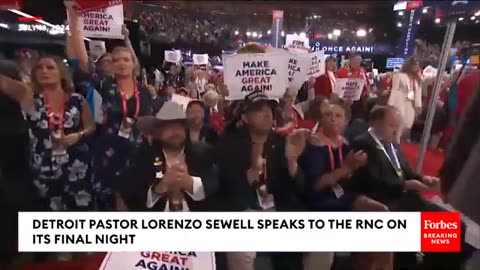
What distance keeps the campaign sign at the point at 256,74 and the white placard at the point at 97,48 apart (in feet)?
1.36

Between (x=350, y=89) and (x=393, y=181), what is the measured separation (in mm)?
367

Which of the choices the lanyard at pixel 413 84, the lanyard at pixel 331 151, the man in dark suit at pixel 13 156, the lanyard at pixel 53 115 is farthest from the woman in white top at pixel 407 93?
the man in dark suit at pixel 13 156

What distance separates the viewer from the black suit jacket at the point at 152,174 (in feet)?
6.57

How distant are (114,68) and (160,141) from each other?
0.29 m

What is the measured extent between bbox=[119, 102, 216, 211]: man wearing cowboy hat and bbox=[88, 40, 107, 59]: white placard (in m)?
0.26

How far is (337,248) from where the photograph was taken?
2010 mm

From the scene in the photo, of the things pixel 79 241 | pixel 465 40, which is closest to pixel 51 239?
pixel 79 241

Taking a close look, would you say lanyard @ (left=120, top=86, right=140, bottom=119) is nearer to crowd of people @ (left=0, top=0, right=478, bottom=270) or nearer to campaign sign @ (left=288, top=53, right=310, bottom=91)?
crowd of people @ (left=0, top=0, right=478, bottom=270)

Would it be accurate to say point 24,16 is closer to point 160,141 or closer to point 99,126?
point 99,126

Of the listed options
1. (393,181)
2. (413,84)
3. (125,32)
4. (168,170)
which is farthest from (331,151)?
(125,32)

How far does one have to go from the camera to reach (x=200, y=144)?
2.02 metres

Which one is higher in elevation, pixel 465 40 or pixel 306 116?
pixel 465 40

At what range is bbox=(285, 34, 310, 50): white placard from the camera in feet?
6.35

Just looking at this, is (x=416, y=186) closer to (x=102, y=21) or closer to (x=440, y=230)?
(x=440, y=230)
